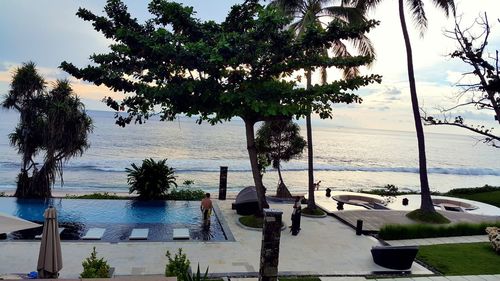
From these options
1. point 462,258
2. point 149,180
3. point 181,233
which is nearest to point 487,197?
point 462,258

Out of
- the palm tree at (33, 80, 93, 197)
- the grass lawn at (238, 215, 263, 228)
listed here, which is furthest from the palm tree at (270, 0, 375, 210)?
the palm tree at (33, 80, 93, 197)

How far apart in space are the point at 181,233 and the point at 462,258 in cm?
1130

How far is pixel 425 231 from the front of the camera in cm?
1912

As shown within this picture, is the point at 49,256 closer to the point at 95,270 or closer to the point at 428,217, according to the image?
the point at 95,270

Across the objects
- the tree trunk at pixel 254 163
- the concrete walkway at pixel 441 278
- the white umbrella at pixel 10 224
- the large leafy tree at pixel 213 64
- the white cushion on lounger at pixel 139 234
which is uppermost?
the large leafy tree at pixel 213 64

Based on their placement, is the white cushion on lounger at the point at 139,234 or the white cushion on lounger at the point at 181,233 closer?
the white cushion on lounger at the point at 139,234

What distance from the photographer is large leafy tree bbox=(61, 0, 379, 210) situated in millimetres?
16625

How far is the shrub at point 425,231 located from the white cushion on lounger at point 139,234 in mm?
10483

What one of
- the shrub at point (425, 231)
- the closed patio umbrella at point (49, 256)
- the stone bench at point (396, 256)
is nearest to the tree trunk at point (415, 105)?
the shrub at point (425, 231)

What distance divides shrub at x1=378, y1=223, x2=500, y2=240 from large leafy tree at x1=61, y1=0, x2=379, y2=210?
609 centimetres

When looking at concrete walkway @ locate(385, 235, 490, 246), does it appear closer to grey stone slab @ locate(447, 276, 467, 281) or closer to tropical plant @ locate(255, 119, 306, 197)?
grey stone slab @ locate(447, 276, 467, 281)

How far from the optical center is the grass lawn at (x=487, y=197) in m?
31.1

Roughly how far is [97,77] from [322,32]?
9961 millimetres

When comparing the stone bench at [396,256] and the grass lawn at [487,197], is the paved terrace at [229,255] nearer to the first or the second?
the stone bench at [396,256]
